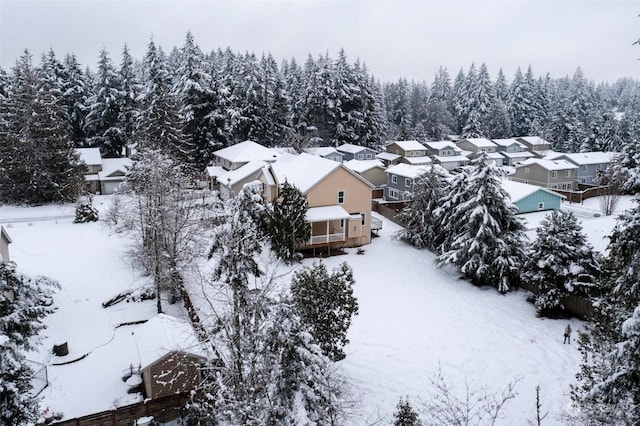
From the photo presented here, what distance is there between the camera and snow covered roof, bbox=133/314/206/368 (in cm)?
1648

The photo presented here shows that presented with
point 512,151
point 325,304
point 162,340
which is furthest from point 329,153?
point 162,340

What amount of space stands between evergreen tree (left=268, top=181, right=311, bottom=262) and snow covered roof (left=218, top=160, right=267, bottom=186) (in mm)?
12467

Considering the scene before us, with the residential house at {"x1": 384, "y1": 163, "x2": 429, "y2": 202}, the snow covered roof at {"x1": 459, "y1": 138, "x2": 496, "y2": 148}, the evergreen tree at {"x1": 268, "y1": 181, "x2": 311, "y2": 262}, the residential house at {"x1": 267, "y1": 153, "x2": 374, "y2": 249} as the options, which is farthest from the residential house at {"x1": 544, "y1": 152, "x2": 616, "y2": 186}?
the evergreen tree at {"x1": 268, "y1": 181, "x2": 311, "y2": 262}

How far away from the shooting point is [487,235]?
91.4 feet

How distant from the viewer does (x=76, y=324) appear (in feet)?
73.0

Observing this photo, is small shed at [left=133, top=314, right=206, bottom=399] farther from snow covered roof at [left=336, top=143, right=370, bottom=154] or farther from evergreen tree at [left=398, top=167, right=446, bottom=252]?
snow covered roof at [left=336, top=143, right=370, bottom=154]

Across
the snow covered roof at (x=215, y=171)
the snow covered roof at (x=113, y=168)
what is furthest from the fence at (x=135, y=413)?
the snow covered roof at (x=113, y=168)

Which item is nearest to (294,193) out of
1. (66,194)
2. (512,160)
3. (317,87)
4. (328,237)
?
(328,237)

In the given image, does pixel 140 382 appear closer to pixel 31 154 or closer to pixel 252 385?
pixel 252 385

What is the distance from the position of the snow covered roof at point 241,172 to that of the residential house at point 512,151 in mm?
47413

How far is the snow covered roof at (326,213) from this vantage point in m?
31.9

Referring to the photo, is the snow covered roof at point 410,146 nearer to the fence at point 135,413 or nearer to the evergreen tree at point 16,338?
the fence at point 135,413

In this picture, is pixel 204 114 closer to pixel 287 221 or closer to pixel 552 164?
pixel 287 221

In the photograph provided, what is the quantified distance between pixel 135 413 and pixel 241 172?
2976 cm
